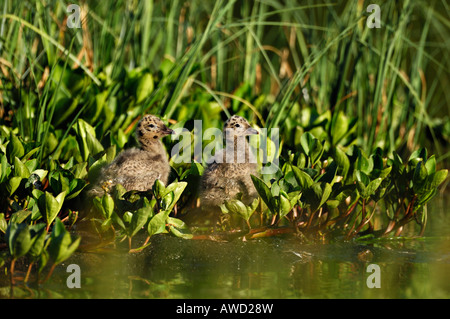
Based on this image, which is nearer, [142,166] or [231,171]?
[142,166]

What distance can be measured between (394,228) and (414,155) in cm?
47

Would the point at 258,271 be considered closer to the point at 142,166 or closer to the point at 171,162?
the point at 142,166

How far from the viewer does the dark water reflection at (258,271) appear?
2836 mm

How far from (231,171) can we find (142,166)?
539 millimetres

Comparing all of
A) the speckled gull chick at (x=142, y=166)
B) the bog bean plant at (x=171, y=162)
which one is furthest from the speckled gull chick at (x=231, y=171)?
the speckled gull chick at (x=142, y=166)

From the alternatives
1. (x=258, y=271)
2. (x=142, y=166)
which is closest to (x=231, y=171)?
(x=142, y=166)

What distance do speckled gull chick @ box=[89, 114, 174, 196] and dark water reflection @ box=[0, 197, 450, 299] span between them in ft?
1.33

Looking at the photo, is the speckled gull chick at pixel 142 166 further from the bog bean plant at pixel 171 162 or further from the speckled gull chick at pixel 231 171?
the speckled gull chick at pixel 231 171

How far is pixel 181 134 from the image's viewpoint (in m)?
4.07

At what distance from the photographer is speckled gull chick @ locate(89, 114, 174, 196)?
375cm

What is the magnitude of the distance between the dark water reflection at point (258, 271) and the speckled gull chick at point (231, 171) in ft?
1.16

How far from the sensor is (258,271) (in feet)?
10.5

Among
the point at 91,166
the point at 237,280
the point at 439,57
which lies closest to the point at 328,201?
the point at 237,280
